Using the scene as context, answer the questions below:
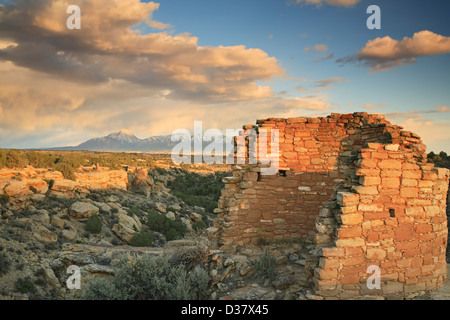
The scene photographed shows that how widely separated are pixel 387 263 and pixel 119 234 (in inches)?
551

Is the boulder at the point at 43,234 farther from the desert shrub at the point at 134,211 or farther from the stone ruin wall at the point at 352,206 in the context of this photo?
the stone ruin wall at the point at 352,206

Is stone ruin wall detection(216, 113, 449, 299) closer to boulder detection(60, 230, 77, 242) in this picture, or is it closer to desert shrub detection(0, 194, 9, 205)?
boulder detection(60, 230, 77, 242)

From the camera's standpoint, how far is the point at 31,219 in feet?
43.3

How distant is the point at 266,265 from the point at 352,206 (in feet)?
7.72

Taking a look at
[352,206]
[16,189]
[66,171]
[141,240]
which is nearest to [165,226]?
[141,240]

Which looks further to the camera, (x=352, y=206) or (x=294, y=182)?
(x=294, y=182)

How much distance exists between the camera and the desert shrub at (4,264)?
9.20m

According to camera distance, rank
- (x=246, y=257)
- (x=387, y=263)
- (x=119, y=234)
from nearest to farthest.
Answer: (x=387, y=263), (x=246, y=257), (x=119, y=234)

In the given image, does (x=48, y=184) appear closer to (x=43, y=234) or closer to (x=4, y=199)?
(x=4, y=199)

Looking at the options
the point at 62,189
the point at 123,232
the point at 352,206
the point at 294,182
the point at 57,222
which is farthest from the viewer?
the point at 62,189

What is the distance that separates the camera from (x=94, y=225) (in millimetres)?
15227
